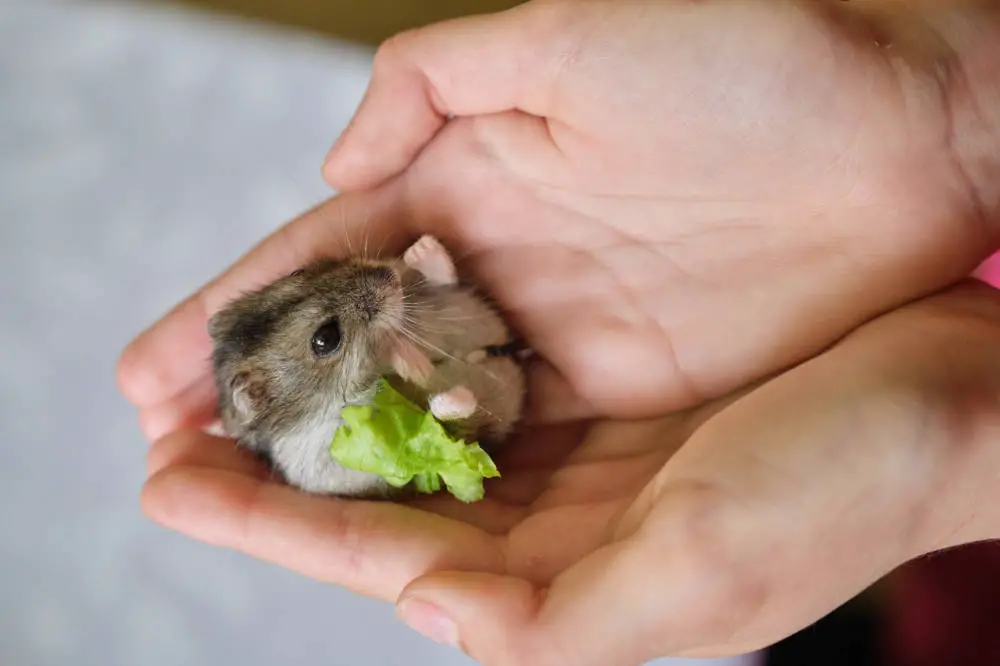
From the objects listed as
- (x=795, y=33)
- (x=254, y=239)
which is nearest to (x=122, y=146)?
(x=254, y=239)

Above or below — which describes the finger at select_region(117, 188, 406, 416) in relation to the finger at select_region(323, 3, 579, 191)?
below

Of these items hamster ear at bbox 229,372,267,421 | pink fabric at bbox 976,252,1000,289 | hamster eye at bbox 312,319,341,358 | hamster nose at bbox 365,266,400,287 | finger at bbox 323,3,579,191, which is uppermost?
finger at bbox 323,3,579,191

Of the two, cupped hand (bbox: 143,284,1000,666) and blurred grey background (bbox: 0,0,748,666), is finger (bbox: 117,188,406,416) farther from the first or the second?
blurred grey background (bbox: 0,0,748,666)

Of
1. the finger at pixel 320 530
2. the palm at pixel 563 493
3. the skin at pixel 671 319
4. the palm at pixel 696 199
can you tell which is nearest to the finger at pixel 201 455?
the skin at pixel 671 319

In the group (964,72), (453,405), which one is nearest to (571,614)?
(453,405)

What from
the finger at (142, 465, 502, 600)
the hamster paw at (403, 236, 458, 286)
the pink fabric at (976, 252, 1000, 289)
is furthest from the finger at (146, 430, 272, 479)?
the pink fabric at (976, 252, 1000, 289)

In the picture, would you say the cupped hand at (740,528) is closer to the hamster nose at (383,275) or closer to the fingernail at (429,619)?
the fingernail at (429,619)
